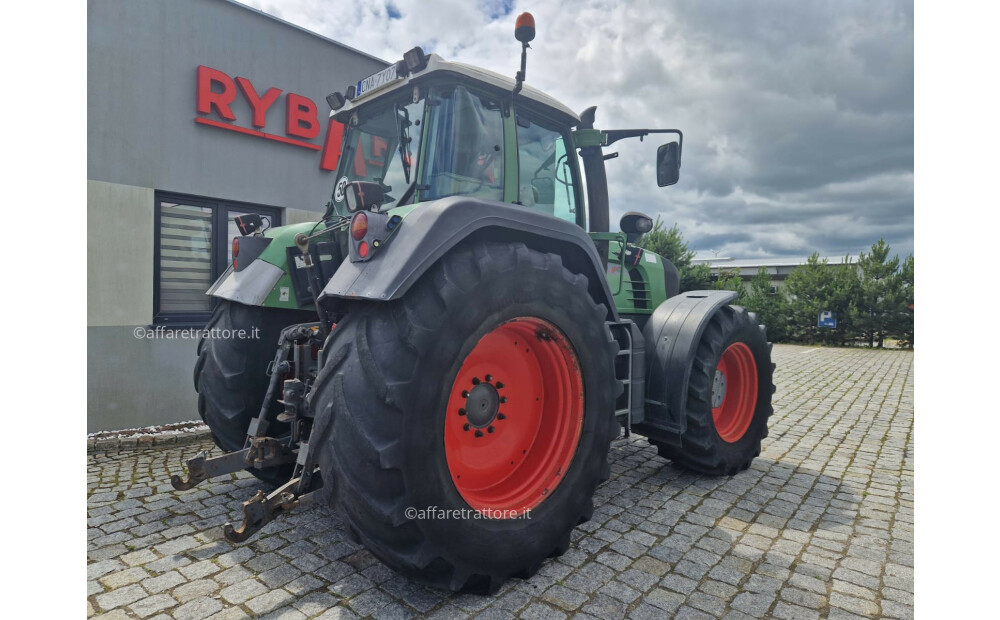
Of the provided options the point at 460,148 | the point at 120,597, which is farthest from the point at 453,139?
the point at 120,597

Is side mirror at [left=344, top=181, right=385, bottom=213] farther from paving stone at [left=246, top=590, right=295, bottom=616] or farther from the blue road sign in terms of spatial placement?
the blue road sign

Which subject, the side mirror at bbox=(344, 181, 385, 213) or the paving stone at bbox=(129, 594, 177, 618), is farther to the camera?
the side mirror at bbox=(344, 181, 385, 213)

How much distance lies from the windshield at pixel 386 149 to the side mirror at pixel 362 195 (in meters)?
0.38

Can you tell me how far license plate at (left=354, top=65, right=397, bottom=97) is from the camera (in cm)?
322

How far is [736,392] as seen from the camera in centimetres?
450

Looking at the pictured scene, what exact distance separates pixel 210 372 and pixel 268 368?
36 centimetres

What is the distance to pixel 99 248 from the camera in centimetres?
519

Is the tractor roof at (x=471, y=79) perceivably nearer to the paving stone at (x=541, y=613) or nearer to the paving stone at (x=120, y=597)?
the paving stone at (x=541, y=613)

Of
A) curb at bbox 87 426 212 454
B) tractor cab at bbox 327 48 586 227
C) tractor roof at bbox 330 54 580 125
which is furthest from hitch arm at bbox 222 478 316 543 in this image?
curb at bbox 87 426 212 454

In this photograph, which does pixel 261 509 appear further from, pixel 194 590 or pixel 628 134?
pixel 628 134

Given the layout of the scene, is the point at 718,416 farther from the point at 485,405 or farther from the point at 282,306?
the point at 282,306

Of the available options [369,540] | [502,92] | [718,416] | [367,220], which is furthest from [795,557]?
[502,92]

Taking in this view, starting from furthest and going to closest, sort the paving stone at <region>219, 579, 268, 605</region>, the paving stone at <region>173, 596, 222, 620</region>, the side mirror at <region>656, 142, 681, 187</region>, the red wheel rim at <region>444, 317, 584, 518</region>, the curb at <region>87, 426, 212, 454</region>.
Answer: the curb at <region>87, 426, 212, 454</region>
the side mirror at <region>656, 142, 681, 187</region>
the red wheel rim at <region>444, 317, 584, 518</region>
the paving stone at <region>219, 579, 268, 605</region>
the paving stone at <region>173, 596, 222, 620</region>

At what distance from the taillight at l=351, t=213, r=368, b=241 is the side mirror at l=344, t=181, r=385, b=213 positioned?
0.16 m
